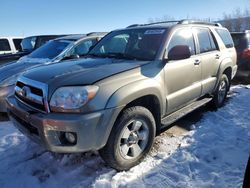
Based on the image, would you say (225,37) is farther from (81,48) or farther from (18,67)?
(18,67)

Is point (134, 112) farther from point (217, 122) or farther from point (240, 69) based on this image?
point (240, 69)

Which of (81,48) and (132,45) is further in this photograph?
(81,48)

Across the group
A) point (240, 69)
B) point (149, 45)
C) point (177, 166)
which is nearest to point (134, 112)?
point (177, 166)

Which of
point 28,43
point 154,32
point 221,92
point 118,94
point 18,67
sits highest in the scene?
point 154,32

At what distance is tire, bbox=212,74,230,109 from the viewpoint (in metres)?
5.41

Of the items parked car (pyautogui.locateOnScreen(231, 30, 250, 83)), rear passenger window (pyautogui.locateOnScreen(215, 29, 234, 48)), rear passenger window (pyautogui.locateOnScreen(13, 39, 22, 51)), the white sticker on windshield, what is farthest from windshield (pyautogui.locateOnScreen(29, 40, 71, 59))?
rear passenger window (pyautogui.locateOnScreen(13, 39, 22, 51))

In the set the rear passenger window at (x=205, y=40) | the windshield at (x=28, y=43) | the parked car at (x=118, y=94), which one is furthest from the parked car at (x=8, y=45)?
the rear passenger window at (x=205, y=40)

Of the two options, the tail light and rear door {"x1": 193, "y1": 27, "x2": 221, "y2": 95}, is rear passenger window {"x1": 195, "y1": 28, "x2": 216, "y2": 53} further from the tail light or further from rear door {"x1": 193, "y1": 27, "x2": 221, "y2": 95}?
the tail light

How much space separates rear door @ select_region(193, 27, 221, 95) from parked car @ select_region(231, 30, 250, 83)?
3.02m

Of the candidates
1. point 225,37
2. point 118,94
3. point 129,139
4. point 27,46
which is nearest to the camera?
point 118,94

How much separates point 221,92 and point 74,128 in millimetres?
4041

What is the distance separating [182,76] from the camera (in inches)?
155

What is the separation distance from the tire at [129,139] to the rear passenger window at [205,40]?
2026 mm

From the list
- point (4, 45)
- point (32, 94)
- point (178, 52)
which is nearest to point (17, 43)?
point (4, 45)
